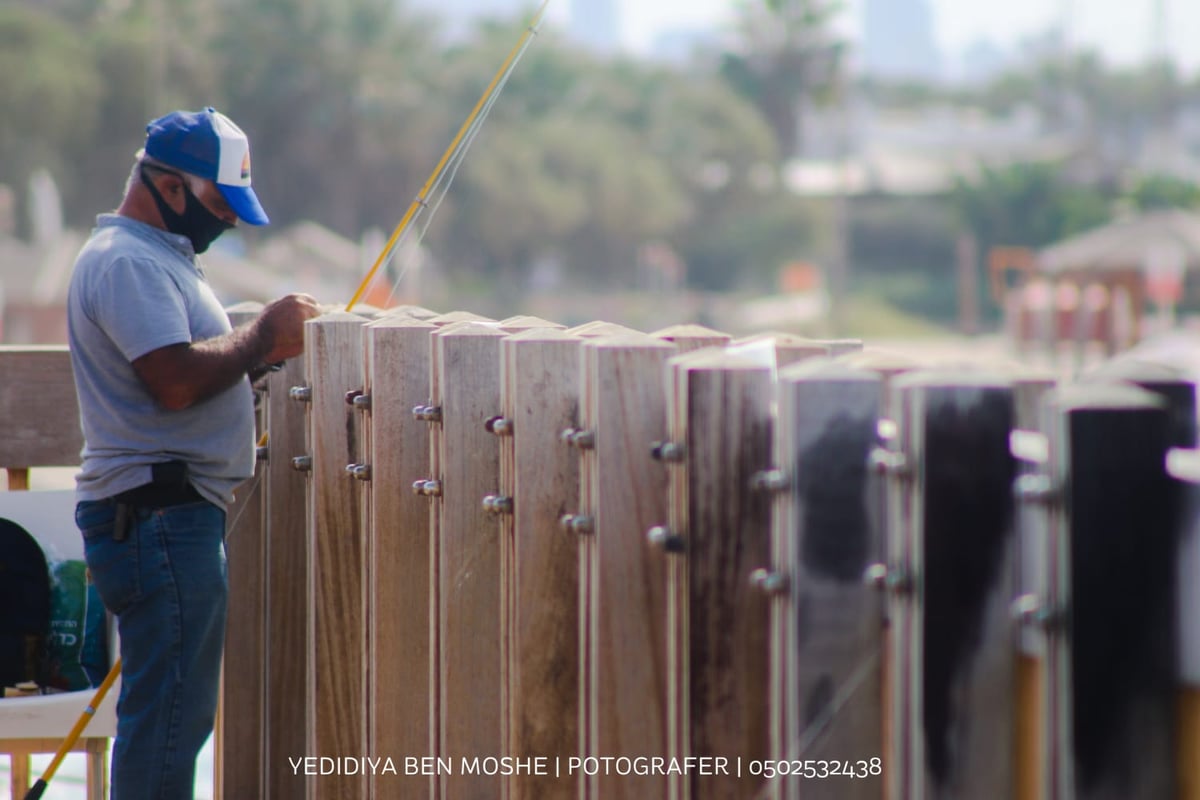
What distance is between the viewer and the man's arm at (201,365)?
326 cm

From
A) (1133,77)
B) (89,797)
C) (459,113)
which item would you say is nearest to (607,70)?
(459,113)

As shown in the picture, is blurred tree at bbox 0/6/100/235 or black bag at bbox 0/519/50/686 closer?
black bag at bbox 0/519/50/686

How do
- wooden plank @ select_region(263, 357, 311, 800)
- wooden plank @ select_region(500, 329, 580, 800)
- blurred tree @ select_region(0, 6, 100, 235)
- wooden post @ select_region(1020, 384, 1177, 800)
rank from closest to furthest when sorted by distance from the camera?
wooden post @ select_region(1020, 384, 1177, 800) < wooden plank @ select_region(500, 329, 580, 800) < wooden plank @ select_region(263, 357, 311, 800) < blurred tree @ select_region(0, 6, 100, 235)

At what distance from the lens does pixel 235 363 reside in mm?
3332

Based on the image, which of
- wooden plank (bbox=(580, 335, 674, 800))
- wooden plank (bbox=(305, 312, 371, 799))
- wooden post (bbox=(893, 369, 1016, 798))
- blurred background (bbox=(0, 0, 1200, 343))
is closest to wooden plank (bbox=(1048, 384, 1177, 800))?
wooden post (bbox=(893, 369, 1016, 798))

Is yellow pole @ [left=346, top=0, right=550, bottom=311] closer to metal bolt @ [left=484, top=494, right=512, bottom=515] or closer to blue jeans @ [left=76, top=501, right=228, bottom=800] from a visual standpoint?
blue jeans @ [left=76, top=501, right=228, bottom=800]

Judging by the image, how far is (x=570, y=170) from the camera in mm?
75875

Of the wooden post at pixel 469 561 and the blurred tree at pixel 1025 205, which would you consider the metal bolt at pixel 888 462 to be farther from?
the blurred tree at pixel 1025 205

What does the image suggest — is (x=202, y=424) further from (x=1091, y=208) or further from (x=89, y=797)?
(x=1091, y=208)

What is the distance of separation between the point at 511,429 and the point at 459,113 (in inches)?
2817

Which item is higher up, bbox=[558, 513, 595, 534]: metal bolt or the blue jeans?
bbox=[558, 513, 595, 534]: metal bolt

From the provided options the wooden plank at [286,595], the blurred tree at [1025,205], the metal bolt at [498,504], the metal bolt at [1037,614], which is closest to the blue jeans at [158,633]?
the wooden plank at [286,595]

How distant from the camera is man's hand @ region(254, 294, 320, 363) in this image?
349 centimetres

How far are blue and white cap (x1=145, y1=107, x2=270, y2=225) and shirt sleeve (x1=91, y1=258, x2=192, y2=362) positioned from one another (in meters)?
0.28
